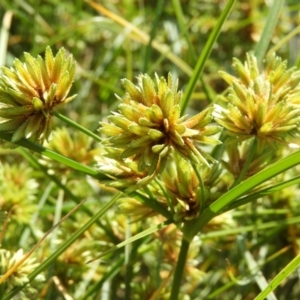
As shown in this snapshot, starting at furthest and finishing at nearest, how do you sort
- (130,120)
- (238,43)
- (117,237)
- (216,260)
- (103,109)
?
(238,43), (103,109), (216,260), (117,237), (130,120)

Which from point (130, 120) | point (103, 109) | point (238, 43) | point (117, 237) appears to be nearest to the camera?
point (130, 120)

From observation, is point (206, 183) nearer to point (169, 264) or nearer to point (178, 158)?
point (178, 158)

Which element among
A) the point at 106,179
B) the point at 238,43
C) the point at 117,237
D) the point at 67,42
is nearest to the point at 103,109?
the point at 67,42

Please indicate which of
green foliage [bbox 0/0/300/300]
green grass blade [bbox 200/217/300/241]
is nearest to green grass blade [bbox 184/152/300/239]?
green foliage [bbox 0/0/300/300]

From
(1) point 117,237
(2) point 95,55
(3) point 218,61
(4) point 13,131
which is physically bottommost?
(1) point 117,237

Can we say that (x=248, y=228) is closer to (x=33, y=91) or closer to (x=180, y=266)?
(x=180, y=266)

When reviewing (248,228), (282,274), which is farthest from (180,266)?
(248,228)
